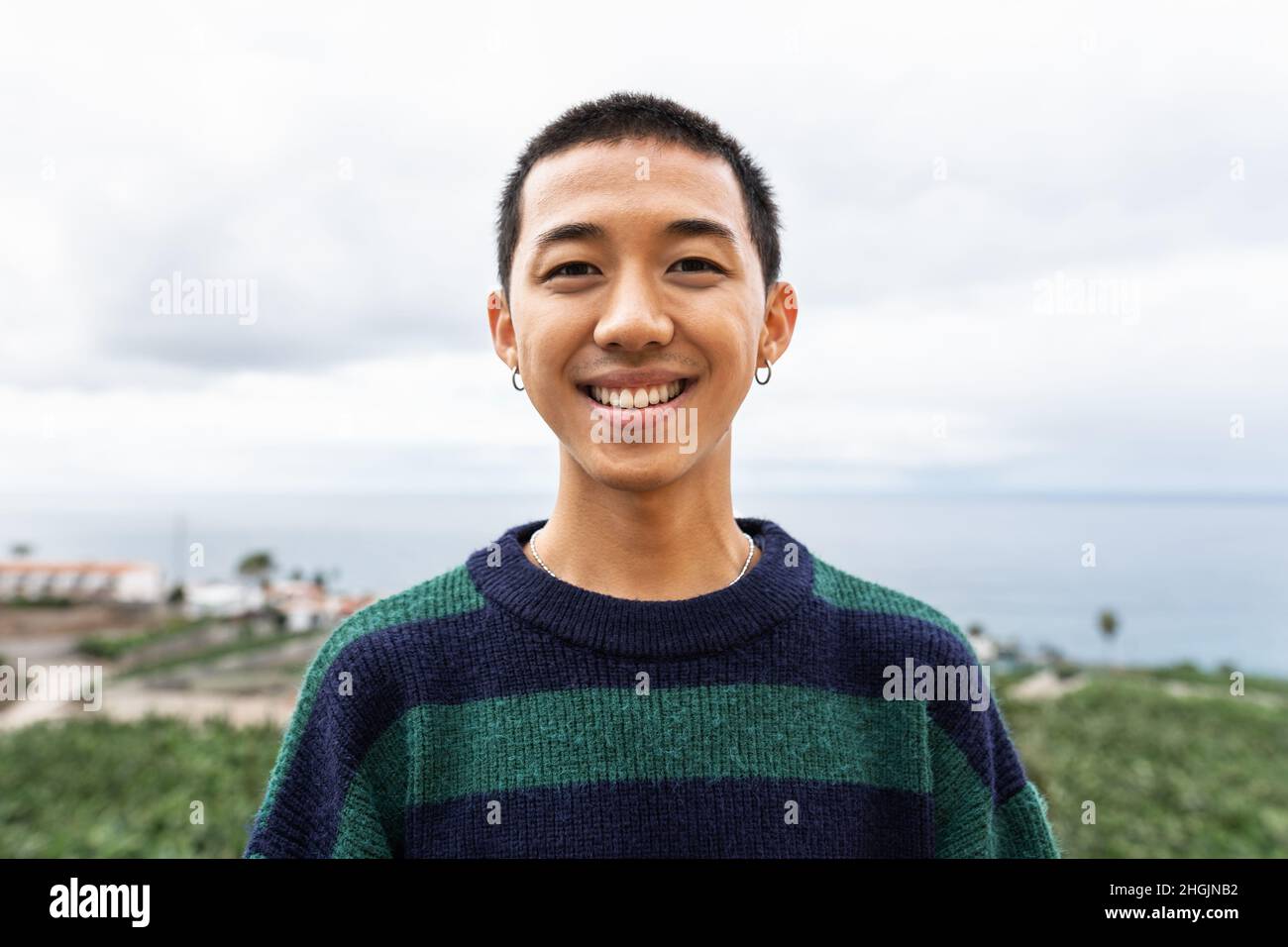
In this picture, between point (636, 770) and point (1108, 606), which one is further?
point (1108, 606)

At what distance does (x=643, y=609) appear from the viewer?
2539 mm

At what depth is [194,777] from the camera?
48.4 feet

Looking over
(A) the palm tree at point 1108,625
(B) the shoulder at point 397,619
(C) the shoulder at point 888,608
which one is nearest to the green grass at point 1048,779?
Result: (C) the shoulder at point 888,608

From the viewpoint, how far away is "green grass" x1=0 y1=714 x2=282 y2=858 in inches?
453

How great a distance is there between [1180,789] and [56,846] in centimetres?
1453

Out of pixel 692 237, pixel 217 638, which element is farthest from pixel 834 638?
pixel 217 638

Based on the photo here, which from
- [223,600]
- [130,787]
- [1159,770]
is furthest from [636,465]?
[223,600]

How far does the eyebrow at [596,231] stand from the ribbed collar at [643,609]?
2.80 feet

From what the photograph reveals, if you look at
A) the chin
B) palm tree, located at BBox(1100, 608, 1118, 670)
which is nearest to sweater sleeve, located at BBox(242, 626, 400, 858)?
the chin

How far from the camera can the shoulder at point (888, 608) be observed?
2.70 metres

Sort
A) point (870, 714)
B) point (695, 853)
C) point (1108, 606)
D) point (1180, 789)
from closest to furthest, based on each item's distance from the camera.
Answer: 1. point (695, 853)
2. point (870, 714)
3. point (1180, 789)
4. point (1108, 606)

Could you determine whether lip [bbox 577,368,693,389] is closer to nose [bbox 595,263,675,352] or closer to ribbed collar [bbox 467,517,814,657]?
nose [bbox 595,263,675,352]

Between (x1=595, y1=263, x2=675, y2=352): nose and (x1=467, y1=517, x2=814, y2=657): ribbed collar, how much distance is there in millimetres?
658
